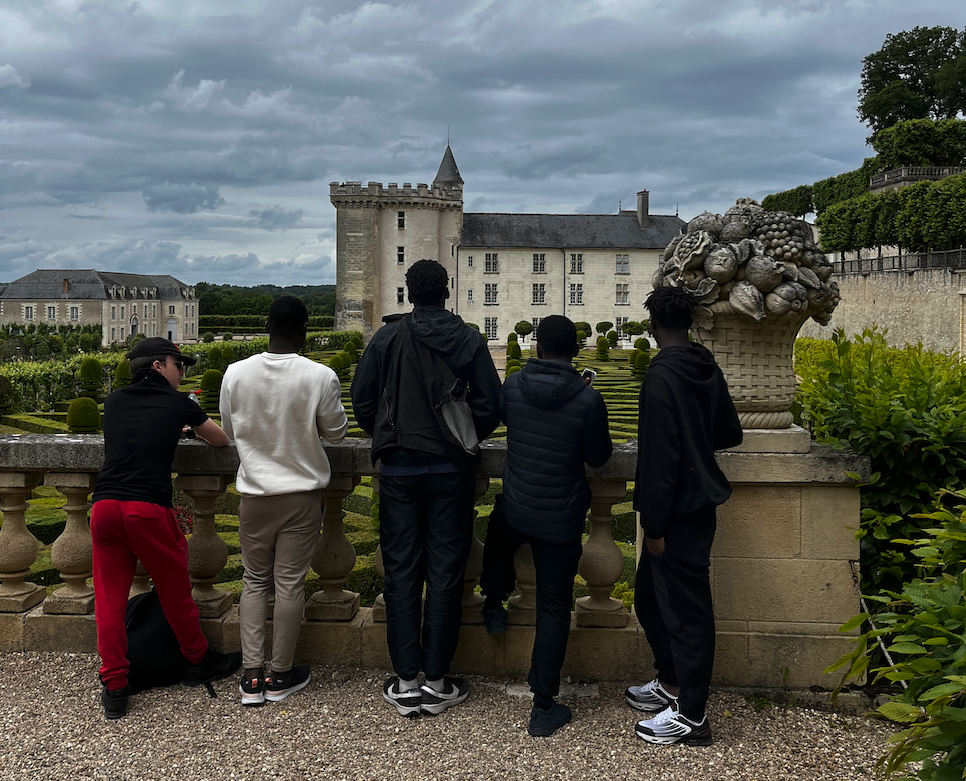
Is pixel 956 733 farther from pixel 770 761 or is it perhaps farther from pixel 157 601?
pixel 157 601

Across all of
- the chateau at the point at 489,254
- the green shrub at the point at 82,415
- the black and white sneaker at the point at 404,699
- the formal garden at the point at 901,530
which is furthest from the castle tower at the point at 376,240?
the black and white sneaker at the point at 404,699

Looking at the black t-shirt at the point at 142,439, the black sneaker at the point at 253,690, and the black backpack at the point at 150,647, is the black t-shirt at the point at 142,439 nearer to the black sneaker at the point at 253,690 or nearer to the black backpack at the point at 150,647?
the black backpack at the point at 150,647

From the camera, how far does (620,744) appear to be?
2.57 m

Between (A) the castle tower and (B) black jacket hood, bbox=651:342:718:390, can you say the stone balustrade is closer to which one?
(B) black jacket hood, bbox=651:342:718:390

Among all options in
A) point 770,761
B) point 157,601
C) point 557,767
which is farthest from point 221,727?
point 770,761

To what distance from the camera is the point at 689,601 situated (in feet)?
8.54

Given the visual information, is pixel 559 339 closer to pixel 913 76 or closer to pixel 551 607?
pixel 551 607

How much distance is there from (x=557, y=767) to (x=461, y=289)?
1726 inches

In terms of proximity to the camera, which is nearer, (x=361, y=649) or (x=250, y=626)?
(x=250, y=626)

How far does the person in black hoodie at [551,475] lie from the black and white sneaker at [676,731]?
275mm

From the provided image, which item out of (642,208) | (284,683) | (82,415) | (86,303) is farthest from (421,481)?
(86,303)

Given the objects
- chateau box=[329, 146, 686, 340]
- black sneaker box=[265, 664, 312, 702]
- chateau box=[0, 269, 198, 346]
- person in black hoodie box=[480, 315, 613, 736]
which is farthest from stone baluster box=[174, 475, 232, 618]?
chateau box=[0, 269, 198, 346]

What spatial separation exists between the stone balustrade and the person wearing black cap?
11.9 inches

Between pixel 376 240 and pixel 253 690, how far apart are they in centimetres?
4303
